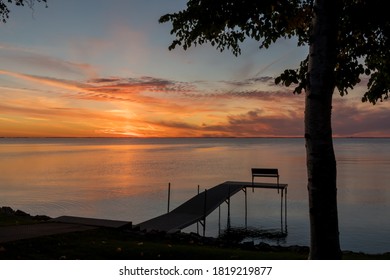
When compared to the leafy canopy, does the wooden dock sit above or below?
below

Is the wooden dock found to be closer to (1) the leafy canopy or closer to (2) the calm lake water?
(2) the calm lake water

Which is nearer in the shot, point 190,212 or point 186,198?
point 190,212

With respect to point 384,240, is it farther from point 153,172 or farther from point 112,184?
point 153,172

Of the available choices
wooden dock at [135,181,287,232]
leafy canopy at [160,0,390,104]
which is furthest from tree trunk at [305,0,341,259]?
wooden dock at [135,181,287,232]

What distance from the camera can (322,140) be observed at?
7.69 meters

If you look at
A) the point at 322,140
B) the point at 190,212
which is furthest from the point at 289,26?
the point at 190,212

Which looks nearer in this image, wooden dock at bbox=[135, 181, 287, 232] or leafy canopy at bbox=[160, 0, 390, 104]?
leafy canopy at bbox=[160, 0, 390, 104]

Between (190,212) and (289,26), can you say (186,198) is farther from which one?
(289,26)

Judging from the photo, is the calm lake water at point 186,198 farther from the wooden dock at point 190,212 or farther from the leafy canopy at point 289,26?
the leafy canopy at point 289,26

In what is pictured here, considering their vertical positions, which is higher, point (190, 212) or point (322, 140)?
point (322, 140)

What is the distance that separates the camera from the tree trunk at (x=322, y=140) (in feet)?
25.1

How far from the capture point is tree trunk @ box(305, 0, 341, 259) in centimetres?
765
